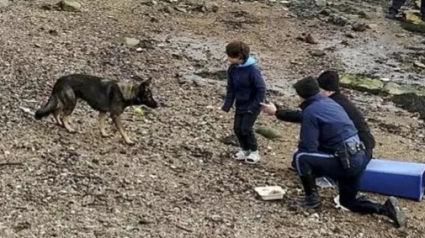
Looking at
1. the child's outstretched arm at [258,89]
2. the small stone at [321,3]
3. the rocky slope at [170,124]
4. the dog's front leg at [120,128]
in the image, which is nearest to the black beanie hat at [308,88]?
the child's outstretched arm at [258,89]

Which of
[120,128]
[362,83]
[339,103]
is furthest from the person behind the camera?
[362,83]

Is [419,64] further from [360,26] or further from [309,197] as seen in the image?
[309,197]

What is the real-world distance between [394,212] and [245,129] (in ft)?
5.94

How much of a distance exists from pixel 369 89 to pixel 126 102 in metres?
5.29

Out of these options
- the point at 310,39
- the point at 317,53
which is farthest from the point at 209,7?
the point at 317,53

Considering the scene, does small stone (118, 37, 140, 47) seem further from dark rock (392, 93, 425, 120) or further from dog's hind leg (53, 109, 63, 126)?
dog's hind leg (53, 109, 63, 126)

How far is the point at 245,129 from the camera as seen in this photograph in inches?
365

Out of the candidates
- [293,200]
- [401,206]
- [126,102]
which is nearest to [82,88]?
[126,102]

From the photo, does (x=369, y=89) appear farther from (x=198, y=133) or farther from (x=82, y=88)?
(x=82, y=88)

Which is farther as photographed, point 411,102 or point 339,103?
point 411,102

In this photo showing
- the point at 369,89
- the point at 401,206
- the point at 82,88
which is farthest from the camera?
the point at 369,89

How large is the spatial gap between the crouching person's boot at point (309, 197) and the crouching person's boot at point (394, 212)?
601 millimetres

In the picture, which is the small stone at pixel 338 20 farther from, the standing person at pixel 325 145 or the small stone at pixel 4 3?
the standing person at pixel 325 145

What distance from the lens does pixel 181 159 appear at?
9.34 meters
